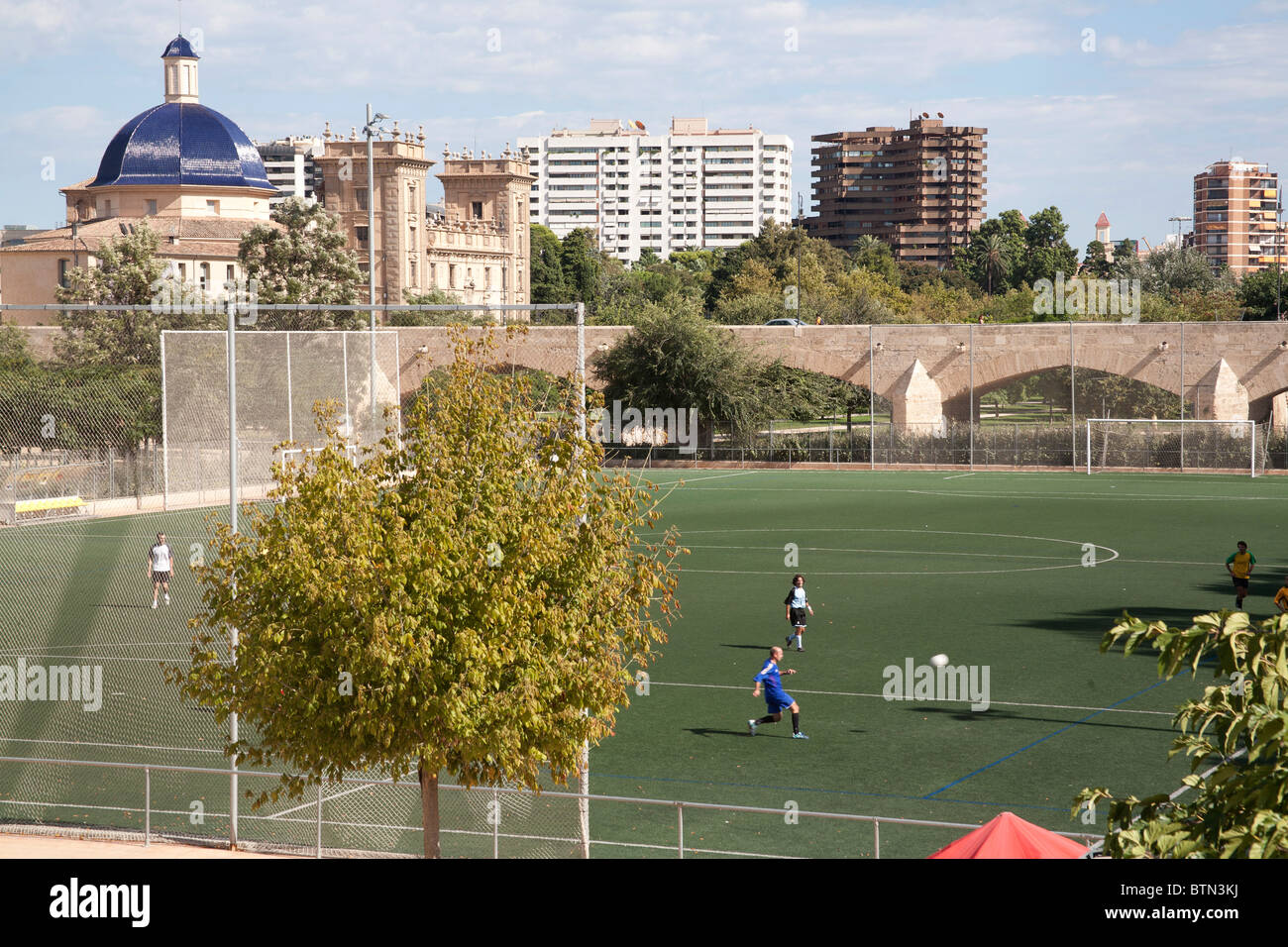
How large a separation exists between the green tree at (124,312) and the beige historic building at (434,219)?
42.6 m

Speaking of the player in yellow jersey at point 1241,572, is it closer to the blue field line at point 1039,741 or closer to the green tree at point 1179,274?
the blue field line at point 1039,741

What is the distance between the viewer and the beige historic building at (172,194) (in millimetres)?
105312

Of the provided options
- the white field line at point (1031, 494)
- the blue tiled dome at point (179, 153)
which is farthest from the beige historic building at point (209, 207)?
the white field line at point (1031, 494)

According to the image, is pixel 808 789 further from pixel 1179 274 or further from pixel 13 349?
pixel 1179 274

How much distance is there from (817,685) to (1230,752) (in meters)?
18.3

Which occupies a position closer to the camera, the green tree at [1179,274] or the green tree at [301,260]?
the green tree at [301,260]

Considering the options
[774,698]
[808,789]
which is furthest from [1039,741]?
[808,789]

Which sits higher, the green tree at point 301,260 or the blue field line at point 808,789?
the green tree at point 301,260

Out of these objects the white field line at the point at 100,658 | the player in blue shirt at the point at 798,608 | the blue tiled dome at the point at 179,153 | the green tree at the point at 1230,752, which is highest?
the blue tiled dome at the point at 179,153

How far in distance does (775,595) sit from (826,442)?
38020mm

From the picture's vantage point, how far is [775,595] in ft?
103

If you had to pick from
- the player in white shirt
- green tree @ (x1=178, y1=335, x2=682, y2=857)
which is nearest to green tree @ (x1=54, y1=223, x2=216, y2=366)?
the player in white shirt
